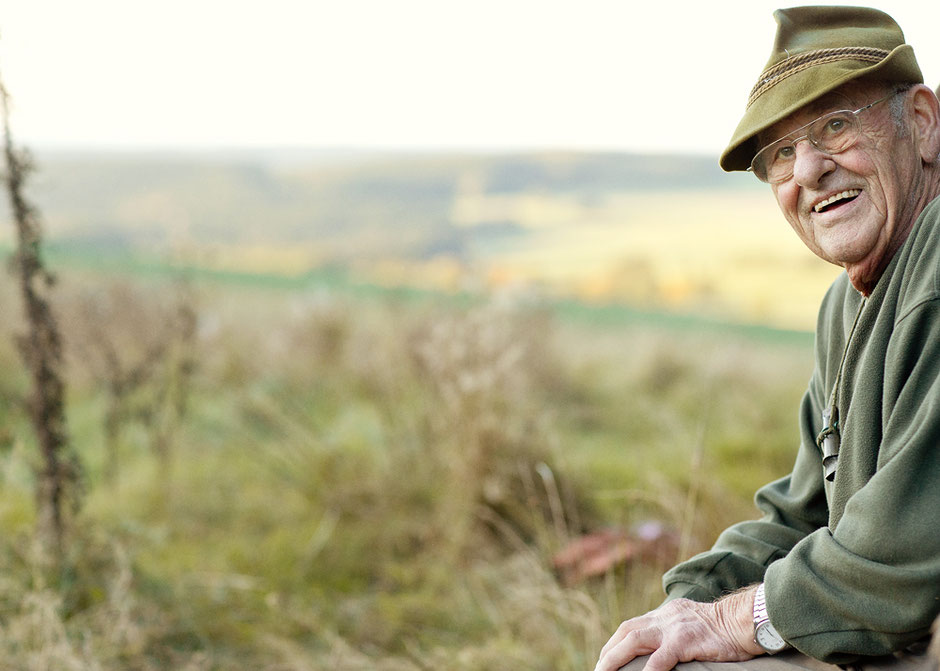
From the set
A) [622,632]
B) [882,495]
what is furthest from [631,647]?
[882,495]

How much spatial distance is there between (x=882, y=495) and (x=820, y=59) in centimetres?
92

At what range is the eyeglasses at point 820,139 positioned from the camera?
6.23 ft

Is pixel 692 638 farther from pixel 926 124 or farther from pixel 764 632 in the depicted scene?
pixel 926 124

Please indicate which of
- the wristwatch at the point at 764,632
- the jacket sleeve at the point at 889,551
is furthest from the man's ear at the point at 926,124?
the wristwatch at the point at 764,632

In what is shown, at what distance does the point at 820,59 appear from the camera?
1.88m

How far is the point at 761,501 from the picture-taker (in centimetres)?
228

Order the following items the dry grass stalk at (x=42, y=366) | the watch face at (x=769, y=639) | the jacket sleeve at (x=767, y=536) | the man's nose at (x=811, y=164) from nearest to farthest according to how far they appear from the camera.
→ 1. the watch face at (x=769, y=639)
2. the man's nose at (x=811, y=164)
3. the jacket sleeve at (x=767, y=536)
4. the dry grass stalk at (x=42, y=366)

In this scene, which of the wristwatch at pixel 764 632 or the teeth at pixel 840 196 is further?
the teeth at pixel 840 196

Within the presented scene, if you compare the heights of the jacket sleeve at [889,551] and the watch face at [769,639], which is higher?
the jacket sleeve at [889,551]

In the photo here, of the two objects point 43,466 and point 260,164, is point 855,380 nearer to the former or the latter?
point 43,466

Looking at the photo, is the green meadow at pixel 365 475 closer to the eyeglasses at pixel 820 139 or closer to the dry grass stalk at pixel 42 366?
the dry grass stalk at pixel 42 366

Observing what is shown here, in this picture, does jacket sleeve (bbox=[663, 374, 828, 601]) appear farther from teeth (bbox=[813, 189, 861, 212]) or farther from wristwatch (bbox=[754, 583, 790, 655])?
teeth (bbox=[813, 189, 861, 212])

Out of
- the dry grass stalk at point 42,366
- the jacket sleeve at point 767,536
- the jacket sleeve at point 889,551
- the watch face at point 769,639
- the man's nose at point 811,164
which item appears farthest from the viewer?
the dry grass stalk at point 42,366

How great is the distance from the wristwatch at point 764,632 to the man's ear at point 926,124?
3.36 feet
